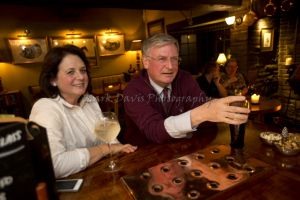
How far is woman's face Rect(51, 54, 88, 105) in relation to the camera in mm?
1437

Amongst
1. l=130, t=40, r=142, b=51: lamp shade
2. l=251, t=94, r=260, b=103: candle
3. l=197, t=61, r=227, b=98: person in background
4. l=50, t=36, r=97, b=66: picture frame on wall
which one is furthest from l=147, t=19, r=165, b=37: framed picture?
l=251, t=94, r=260, b=103: candle

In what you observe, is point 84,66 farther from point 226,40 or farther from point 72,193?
point 226,40

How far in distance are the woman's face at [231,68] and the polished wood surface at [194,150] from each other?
249 centimetres

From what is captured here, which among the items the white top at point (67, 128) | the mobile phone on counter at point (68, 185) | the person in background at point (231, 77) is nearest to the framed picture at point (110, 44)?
the person in background at point (231, 77)

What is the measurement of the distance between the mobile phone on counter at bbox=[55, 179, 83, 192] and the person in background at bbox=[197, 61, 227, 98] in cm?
297

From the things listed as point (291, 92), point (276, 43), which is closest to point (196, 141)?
point (291, 92)

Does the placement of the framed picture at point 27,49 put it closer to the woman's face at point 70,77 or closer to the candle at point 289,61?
the woman's face at point 70,77

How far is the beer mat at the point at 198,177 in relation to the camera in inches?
31.3

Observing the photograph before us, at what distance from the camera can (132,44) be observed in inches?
275

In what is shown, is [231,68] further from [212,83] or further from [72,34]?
[72,34]

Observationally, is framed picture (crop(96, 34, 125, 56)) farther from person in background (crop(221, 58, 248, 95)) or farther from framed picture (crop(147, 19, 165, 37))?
person in background (crop(221, 58, 248, 95))

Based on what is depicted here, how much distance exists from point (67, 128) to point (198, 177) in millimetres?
876

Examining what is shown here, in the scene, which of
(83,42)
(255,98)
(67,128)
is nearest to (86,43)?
(83,42)

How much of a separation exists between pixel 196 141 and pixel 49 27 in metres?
6.13
